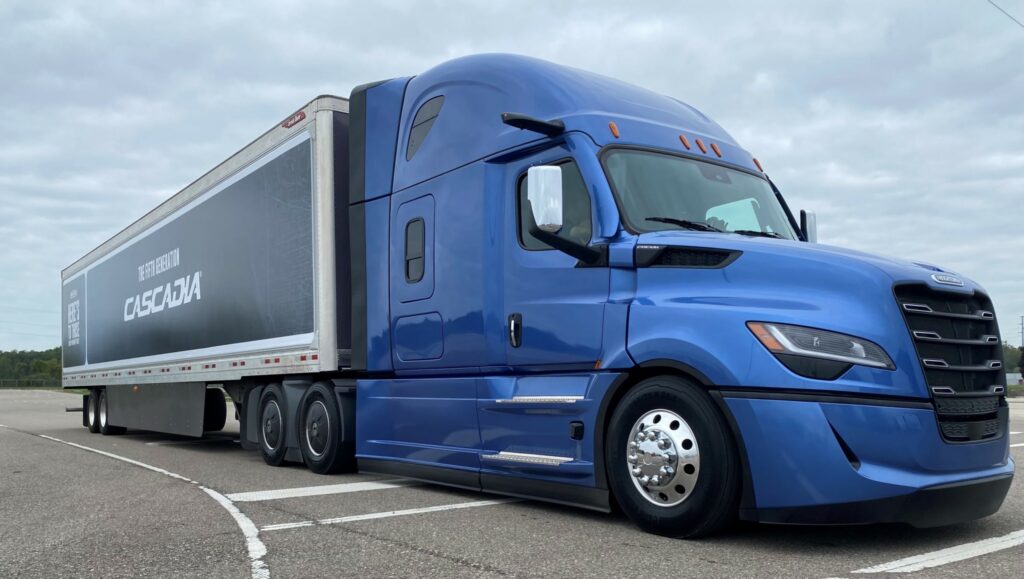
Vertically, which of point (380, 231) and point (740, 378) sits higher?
Result: point (380, 231)

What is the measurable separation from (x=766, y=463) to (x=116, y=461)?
Answer: 891 centimetres

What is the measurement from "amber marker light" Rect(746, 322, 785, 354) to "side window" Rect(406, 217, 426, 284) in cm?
341

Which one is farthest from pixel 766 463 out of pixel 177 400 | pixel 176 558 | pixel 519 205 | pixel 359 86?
pixel 177 400

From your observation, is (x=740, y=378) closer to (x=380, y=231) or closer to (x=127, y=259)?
(x=380, y=231)

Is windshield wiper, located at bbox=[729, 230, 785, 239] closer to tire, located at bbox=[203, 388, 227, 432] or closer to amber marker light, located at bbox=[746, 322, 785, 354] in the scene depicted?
amber marker light, located at bbox=[746, 322, 785, 354]

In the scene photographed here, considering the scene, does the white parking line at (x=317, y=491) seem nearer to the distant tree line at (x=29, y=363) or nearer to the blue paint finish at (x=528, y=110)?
the blue paint finish at (x=528, y=110)

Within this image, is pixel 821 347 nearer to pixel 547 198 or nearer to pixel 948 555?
pixel 948 555

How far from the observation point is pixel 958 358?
5.00 metres

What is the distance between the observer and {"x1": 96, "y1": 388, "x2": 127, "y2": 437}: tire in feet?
56.9

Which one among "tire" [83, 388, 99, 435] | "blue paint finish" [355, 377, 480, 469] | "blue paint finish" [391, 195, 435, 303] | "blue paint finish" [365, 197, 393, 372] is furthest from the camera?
"tire" [83, 388, 99, 435]

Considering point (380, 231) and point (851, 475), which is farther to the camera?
point (380, 231)

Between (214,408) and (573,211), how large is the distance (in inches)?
337

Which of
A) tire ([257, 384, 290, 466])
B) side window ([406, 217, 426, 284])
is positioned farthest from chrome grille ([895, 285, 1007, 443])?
tire ([257, 384, 290, 466])

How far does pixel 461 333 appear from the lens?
7000 millimetres
